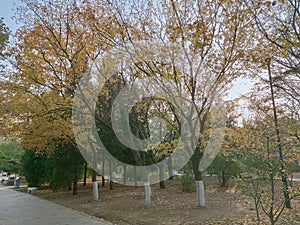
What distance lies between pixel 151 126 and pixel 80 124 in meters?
4.81

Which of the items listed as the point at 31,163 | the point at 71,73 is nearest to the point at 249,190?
the point at 71,73

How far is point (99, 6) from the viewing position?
7.96 metres

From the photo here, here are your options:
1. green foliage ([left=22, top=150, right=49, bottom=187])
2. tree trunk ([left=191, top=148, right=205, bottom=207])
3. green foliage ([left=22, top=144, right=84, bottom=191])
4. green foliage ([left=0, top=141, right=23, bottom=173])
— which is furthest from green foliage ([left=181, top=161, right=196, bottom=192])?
green foliage ([left=0, top=141, right=23, bottom=173])

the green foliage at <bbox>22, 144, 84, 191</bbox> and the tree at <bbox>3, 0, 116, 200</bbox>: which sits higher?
the tree at <bbox>3, 0, 116, 200</bbox>

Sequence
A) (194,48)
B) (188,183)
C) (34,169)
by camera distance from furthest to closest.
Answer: (34,169)
(188,183)
(194,48)

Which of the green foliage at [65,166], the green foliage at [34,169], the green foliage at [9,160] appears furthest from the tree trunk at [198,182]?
the green foliage at [9,160]

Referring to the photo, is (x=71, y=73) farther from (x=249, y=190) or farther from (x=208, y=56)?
(x=249, y=190)

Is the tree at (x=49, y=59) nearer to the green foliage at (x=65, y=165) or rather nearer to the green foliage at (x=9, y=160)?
the green foliage at (x=65, y=165)

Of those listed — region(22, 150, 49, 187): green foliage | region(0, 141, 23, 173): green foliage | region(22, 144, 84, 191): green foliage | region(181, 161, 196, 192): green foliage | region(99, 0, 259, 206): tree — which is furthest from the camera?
region(0, 141, 23, 173): green foliage

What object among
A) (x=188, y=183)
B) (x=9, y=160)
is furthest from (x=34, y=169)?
(x=9, y=160)

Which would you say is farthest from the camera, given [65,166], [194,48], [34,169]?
[34,169]

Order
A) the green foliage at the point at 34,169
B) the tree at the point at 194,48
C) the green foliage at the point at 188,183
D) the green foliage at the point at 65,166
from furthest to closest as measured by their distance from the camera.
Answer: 1. the green foliage at the point at 34,169
2. the green foliage at the point at 65,166
3. the green foliage at the point at 188,183
4. the tree at the point at 194,48

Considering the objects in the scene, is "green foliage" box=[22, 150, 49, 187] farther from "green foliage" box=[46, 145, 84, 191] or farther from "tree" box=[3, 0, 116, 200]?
"tree" box=[3, 0, 116, 200]

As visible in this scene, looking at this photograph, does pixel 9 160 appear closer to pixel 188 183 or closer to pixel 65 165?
pixel 65 165
